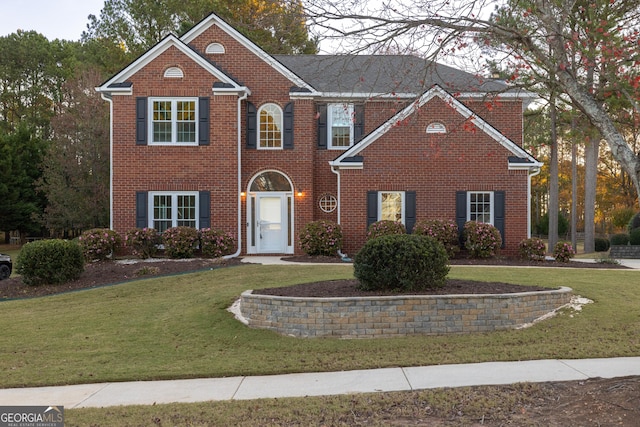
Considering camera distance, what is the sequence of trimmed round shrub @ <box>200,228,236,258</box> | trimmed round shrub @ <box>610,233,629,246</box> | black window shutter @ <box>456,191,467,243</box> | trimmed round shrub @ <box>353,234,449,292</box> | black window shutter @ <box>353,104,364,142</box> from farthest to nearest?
trimmed round shrub @ <box>610,233,629,246</box> → black window shutter @ <box>353,104,364,142</box> → black window shutter @ <box>456,191,467,243</box> → trimmed round shrub @ <box>200,228,236,258</box> → trimmed round shrub @ <box>353,234,449,292</box>

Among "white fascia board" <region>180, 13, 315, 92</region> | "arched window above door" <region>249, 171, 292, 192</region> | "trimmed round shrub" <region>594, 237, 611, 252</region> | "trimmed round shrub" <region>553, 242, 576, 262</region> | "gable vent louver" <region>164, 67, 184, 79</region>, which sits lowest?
"trimmed round shrub" <region>594, 237, 611, 252</region>

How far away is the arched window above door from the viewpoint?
20.2 meters

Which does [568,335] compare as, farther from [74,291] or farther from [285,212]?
[285,212]

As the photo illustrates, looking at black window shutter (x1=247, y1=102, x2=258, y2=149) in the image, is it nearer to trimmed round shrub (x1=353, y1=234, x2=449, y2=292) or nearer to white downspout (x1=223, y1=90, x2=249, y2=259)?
white downspout (x1=223, y1=90, x2=249, y2=259)

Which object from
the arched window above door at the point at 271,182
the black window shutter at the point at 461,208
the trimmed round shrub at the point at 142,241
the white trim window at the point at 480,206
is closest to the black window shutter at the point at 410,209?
the black window shutter at the point at 461,208

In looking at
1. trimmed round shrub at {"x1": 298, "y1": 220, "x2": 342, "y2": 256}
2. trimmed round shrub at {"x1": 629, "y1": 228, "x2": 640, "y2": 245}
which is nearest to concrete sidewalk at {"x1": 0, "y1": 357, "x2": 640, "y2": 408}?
trimmed round shrub at {"x1": 298, "y1": 220, "x2": 342, "y2": 256}

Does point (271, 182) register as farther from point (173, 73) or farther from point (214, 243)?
point (173, 73)

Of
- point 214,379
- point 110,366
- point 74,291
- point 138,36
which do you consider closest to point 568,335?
point 214,379

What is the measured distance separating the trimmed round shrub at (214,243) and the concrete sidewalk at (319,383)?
11670 mm

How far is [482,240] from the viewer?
57.4ft

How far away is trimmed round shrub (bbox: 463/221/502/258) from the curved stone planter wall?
9036 mm

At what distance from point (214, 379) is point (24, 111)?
45473mm

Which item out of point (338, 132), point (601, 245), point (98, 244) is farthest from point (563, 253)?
point (601, 245)

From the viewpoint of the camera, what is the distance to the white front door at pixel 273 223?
66.3 feet
